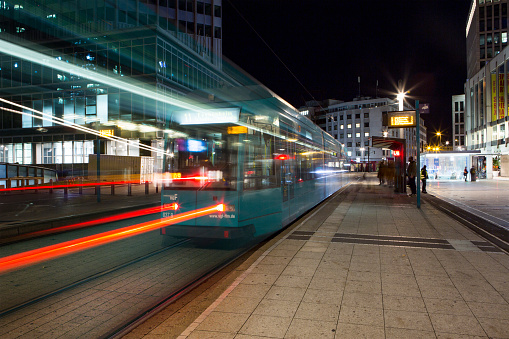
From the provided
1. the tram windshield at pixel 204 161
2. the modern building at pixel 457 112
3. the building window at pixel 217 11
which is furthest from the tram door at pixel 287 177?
the modern building at pixel 457 112

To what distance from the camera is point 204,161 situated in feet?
23.6

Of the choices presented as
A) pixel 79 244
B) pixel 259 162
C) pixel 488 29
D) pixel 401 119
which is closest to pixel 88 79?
pixel 79 244

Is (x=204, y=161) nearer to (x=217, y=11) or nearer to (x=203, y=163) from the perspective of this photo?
(x=203, y=163)

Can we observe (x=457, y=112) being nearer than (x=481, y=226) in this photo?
No

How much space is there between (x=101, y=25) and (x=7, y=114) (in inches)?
560

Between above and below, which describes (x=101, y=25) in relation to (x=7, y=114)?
above

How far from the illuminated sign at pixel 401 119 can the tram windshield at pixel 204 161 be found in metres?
11.0

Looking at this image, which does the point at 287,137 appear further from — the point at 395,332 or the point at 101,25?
the point at 101,25

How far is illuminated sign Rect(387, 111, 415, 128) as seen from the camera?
15.4m

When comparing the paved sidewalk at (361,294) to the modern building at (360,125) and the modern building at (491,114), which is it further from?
the modern building at (360,125)

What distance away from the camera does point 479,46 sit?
59312 millimetres

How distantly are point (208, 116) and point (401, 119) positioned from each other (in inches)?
445

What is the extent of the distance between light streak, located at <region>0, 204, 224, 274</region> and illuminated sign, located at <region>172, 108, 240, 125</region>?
175cm

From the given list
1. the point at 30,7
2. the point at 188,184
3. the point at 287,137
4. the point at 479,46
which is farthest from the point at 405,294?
the point at 479,46
